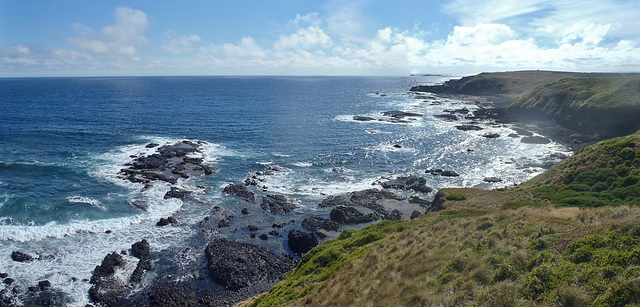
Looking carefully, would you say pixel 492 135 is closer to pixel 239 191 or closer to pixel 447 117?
pixel 447 117

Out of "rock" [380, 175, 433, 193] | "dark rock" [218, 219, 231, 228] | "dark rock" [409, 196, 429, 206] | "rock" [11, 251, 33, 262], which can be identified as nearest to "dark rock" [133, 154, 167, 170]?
"dark rock" [218, 219, 231, 228]

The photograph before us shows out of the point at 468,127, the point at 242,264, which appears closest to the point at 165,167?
the point at 242,264

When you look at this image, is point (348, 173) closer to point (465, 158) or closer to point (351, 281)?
point (465, 158)

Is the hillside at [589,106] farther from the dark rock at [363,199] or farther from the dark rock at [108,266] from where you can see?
the dark rock at [108,266]

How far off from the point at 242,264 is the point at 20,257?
21.4 metres

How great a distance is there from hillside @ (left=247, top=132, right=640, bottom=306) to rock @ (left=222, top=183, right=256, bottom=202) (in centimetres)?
2137

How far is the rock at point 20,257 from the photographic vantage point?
33.6 metres

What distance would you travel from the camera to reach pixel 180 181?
55.2 m

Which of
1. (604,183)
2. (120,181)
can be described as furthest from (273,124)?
(604,183)

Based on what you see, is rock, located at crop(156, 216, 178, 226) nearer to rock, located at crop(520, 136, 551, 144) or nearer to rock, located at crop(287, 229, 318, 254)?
rock, located at crop(287, 229, 318, 254)

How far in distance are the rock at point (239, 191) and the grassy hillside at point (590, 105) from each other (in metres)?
73.4

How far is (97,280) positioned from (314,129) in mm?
69240

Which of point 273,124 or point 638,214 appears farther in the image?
point 273,124

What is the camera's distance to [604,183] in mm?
33500
